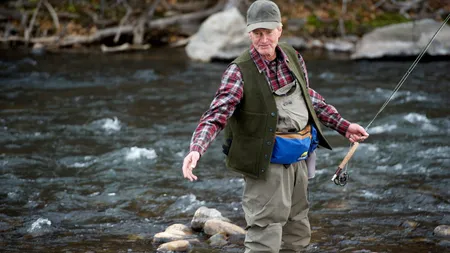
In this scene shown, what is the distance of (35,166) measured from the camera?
8219mm

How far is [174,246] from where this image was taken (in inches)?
207

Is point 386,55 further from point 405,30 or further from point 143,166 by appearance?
point 143,166

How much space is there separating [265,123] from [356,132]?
0.79 meters

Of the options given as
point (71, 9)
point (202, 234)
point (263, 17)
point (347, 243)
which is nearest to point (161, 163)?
point (202, 234)

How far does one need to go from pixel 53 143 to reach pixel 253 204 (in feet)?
20.4

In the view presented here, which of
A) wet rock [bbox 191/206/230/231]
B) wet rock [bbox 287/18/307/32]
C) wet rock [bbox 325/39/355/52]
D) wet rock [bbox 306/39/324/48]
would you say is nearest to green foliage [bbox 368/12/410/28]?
wet rock [bbox 325/39/355/52]

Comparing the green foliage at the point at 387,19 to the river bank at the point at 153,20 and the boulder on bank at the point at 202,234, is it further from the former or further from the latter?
the boulder on bank at the point at 202,234

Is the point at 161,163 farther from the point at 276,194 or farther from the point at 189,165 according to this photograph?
the point at 189,165

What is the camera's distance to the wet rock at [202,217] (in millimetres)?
5855

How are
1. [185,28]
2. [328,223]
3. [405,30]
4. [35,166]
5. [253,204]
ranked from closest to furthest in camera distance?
[253,204] → [328,223] → [35,166] → [405,30] → [185,28]

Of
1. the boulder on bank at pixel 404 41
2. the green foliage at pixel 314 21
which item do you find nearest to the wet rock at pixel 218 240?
the boulder on bank at pixel 404 41

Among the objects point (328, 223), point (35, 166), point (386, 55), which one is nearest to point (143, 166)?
point (35, 166)

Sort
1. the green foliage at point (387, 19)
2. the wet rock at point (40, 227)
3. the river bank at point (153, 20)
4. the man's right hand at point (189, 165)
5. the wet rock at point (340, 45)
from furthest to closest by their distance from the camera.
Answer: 1. the green foliage at point (387, 19)
2. the river bank at point (153, 20)
3. the wet rock at point (340, 45)
4. the wet rock at point (40, 227)
5. the man's right hand at point (189, 165)

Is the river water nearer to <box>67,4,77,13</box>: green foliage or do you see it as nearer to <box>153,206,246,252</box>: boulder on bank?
<box>153,206,246,252</box>: boulder on bank
